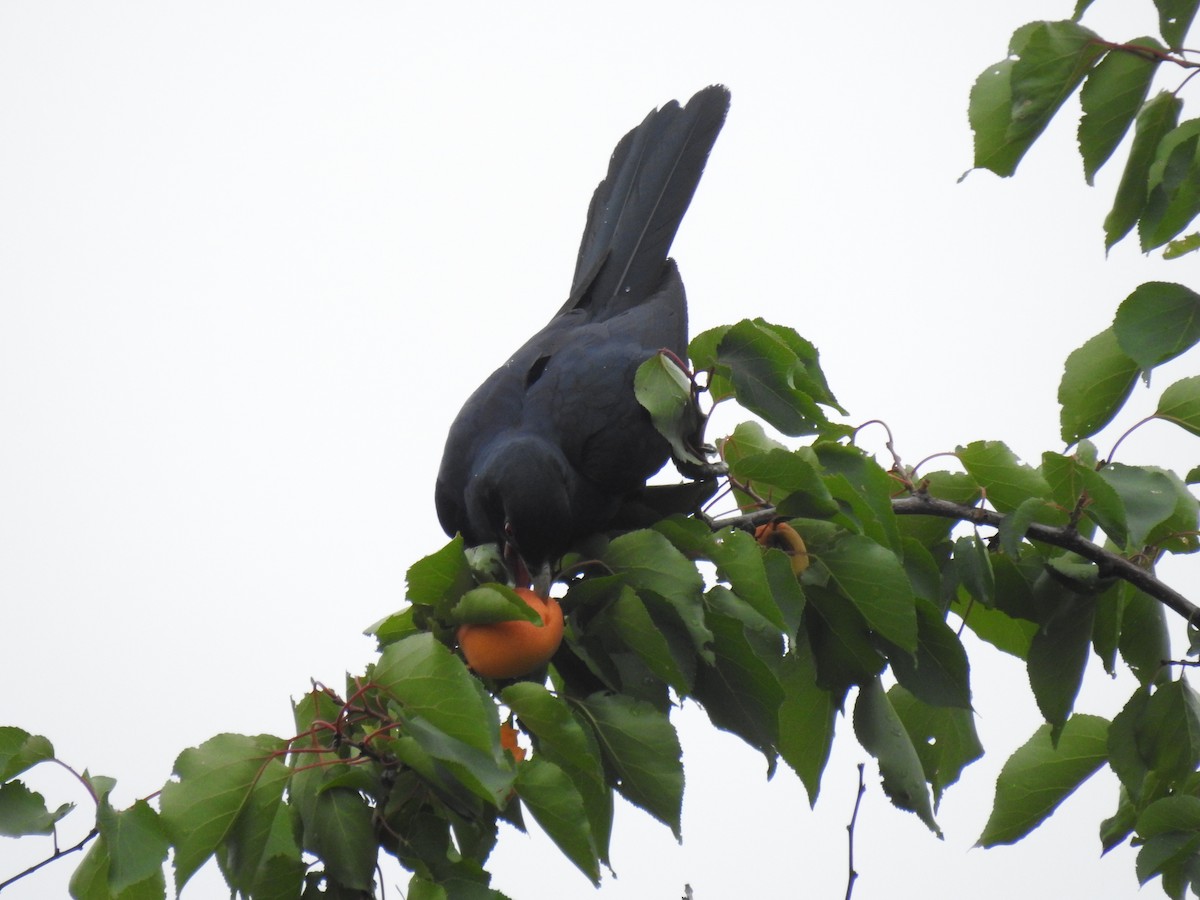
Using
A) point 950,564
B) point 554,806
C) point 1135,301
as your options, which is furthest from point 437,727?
point 1135,301

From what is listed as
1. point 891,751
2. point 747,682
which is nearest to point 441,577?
point 747,682

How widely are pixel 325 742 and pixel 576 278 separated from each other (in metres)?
2.32

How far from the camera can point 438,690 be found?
1.57m

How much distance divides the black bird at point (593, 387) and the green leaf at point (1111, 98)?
1.12 m

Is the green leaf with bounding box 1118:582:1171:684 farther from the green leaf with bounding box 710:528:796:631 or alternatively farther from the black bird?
the black bird

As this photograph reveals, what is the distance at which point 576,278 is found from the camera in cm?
386

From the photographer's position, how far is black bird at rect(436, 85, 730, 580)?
2.81 metres

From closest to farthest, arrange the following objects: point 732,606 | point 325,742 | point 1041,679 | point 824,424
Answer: point 325,742 < point 732,606 < point 824,424 < point 1041,679

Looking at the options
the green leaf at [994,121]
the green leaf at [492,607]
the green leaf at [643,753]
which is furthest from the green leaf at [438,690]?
the green leaf at [994,121]

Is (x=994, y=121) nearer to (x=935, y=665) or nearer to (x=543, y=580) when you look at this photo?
(x=935, y=665)

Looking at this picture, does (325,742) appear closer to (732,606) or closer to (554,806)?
(554,806)

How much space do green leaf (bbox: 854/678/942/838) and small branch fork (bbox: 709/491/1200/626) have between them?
1.12 ft

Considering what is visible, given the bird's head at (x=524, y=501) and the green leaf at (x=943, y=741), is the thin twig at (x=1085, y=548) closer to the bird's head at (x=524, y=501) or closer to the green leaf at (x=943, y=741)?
the green leaf at (x=943, y=741)

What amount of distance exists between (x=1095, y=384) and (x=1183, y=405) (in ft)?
0.53
